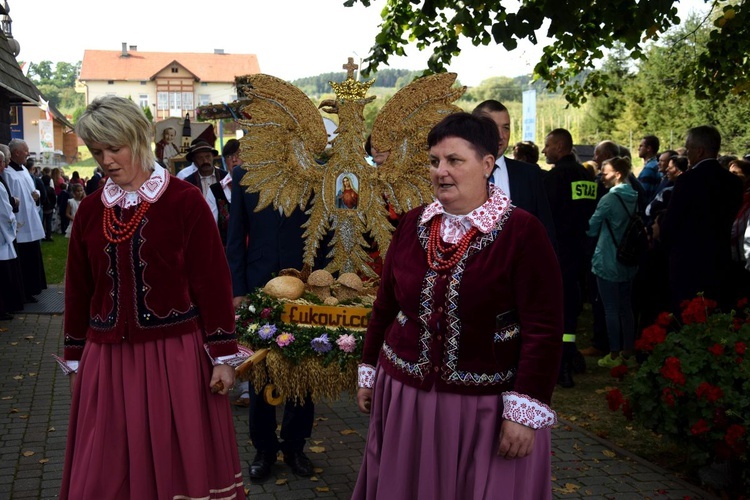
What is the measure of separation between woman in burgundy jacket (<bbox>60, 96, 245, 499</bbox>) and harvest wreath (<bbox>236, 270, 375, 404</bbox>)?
2.48 ft

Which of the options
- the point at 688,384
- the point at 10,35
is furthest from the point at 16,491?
the point at 10,35

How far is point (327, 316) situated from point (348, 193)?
0.84m

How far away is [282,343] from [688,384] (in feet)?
8.30

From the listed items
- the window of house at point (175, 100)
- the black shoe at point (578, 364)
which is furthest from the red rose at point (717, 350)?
the window of house at point (175, 100)

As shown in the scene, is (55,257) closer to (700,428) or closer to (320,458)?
(320,458)

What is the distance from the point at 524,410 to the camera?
292 cm

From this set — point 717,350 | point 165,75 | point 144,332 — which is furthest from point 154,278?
point 165,75

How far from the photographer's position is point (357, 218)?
514cm

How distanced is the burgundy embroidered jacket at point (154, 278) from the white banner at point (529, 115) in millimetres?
28438

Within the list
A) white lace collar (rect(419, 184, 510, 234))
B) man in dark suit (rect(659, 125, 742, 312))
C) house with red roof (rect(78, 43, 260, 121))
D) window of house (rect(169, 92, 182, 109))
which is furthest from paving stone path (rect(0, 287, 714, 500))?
window of house (rect(169, 92, 182, 109))

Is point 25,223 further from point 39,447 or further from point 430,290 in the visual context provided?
point 430,290

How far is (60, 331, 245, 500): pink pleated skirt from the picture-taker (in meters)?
3.52

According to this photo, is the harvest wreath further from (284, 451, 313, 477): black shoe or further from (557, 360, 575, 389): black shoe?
(557, 360, 575, 389): black shoe

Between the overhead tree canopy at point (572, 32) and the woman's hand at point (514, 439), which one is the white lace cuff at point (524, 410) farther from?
the overhead tree canopy at point (572, 32)
